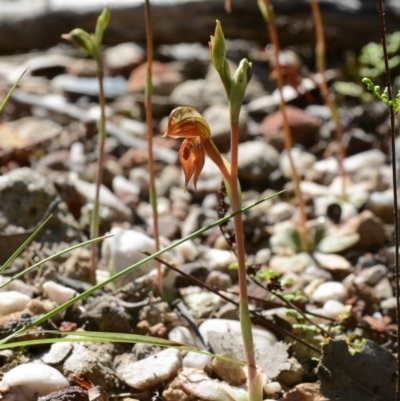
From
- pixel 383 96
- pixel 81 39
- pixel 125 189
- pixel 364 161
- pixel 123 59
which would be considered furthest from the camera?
pixel 123 59

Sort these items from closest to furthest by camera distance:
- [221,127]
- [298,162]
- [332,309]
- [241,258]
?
[241,258], [332,309], [298,162], [221,127]

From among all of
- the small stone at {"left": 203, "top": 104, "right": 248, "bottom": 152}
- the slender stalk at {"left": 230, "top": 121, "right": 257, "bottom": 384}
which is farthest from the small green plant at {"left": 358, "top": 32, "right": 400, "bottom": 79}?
the slender stalk at {"left": 230, "top": 121, "right": 257, "bottom": 384}

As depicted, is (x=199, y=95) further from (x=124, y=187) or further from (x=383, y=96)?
(x=383, y=96)

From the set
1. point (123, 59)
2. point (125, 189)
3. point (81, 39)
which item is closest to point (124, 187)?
point (125, 189)

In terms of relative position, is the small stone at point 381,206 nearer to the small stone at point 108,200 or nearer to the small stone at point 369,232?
the small stone at point 369,232

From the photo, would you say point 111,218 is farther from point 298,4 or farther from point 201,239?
point 298,4

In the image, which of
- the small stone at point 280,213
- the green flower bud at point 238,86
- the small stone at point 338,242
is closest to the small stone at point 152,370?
the green flower bud at point 238,86

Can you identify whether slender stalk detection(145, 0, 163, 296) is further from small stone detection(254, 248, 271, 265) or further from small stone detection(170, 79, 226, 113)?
small stone detection(170, 79, 226, 113)
